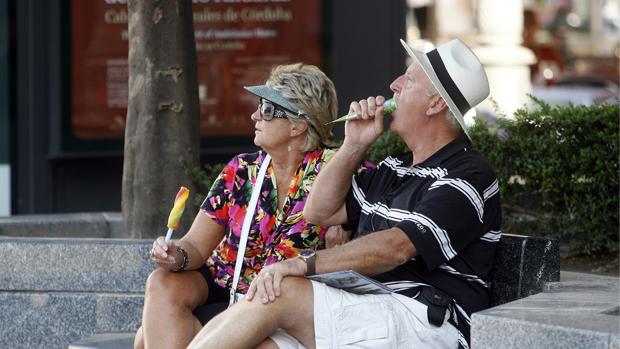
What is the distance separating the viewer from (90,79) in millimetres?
8406

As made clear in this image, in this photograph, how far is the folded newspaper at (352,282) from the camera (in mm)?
3824

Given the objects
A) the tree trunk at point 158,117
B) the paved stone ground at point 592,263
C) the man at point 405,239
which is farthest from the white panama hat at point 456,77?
the tree trunk at point 158,117

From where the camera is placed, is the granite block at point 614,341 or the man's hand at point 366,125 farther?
the man's hand at point 366,125

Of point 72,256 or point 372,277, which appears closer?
point 372,277

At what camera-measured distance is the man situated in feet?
12.5

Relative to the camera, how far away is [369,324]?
3.88 meters

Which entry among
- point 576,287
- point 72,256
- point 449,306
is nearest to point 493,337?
point 449,306

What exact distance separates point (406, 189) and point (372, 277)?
1.10 ft

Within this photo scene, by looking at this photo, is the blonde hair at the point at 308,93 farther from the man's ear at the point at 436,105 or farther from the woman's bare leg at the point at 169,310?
the woman's bare leg at the point at 169,310

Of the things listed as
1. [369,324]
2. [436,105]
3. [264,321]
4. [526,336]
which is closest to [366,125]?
[436,105]

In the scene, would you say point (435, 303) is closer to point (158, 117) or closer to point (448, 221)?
point (448, 221)

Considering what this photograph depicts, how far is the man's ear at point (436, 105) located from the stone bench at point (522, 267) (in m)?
0.51

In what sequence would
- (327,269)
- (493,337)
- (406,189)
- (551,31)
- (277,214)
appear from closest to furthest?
1. (493,337)
2. (327,269)
3. (406,189)
4. (277,214)
5. (551,31)

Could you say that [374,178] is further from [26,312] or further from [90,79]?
[90,79]
